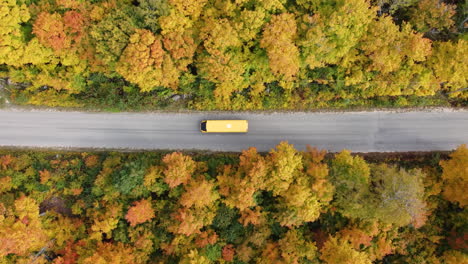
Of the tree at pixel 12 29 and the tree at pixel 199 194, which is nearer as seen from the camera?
the tree at pixel 12 29

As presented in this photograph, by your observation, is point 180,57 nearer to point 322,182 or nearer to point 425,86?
point 322,182

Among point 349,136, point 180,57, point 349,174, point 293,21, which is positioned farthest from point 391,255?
point 180,57

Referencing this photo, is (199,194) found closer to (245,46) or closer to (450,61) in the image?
(245,46)

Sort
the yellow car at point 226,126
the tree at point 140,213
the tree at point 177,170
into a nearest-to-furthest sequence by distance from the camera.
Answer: the tree at point 177,170, the tree at point 140,213, the yellow car at point 226,126

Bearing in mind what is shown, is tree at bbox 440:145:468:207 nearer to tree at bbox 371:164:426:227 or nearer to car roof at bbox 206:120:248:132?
tree at bbox 371:164:426:227

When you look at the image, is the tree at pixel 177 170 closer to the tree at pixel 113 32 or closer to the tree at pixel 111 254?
the tree at pixel 111 254

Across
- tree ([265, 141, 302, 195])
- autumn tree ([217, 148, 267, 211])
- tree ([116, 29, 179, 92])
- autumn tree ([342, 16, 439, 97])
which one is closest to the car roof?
autumn tree ([217, 148, 267, 211])

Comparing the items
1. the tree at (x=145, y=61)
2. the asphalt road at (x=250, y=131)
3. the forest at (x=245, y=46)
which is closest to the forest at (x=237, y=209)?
the asphalt road at (x=250, y=131)
